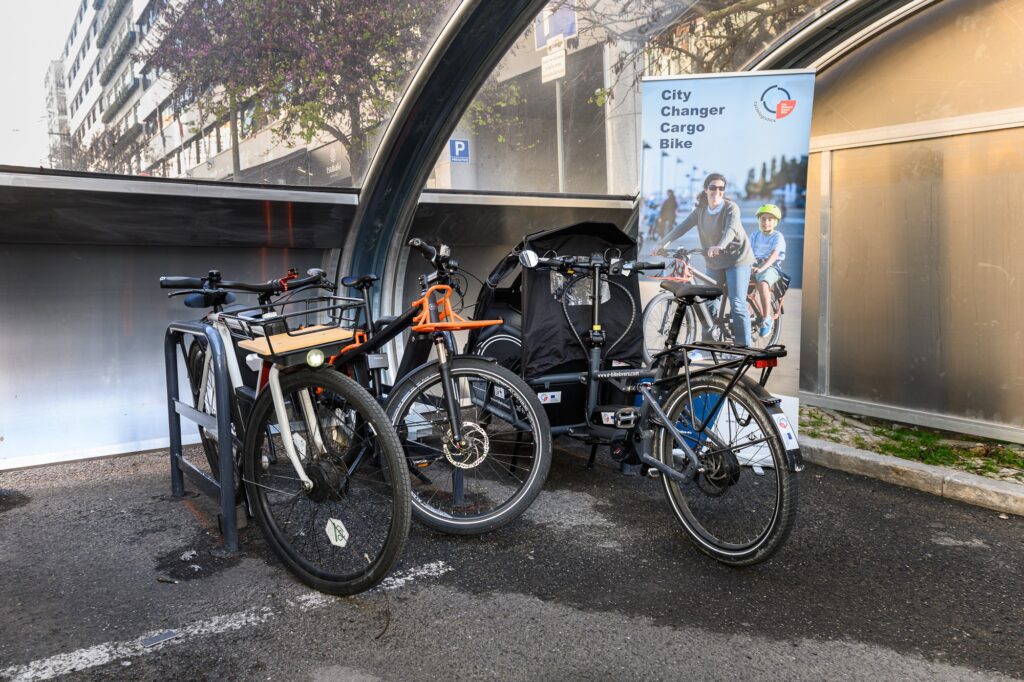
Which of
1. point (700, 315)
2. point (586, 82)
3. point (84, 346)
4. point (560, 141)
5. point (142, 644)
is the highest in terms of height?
Result: point (586, 82)

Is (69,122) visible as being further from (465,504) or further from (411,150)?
(465,504)

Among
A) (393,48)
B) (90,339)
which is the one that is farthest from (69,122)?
(393,48)

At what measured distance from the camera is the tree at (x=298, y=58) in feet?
15.0

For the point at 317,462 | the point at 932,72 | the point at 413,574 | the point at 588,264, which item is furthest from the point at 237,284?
the point at 932,72

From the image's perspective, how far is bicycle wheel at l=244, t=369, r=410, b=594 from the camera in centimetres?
286

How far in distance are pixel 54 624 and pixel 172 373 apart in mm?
1511

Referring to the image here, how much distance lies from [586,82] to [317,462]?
14.3ft

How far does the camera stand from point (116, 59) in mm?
4496

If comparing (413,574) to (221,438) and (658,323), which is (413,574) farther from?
(658,323)

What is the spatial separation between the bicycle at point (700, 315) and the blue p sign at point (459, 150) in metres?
1.86

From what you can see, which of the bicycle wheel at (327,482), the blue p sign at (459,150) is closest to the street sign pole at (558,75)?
the blue p sign at (459,150)

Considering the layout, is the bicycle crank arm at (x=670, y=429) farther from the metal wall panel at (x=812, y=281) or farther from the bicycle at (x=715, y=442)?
the metal wall panel at (x=812, y=281)

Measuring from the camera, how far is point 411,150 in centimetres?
530

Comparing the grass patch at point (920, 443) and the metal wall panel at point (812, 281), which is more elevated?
the metal wall panel at point (812, 281)
